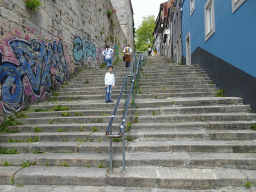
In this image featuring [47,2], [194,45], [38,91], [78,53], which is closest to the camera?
[38,91]

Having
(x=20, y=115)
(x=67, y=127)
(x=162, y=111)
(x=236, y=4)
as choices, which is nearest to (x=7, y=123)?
(x=20, y=115)

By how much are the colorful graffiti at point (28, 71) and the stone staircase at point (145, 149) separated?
571 millimetres

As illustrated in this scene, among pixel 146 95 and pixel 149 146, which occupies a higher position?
pixel 146 95

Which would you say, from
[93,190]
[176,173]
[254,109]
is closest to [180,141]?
[176,173]

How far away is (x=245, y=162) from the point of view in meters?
3.07

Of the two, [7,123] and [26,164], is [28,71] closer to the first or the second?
[7,123]

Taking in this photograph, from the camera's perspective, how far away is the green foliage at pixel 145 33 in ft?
132

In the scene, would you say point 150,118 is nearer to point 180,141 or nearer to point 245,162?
point 180,141

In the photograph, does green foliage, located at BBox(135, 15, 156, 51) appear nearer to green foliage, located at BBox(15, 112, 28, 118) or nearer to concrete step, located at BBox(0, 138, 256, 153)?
green foliage, located at BBox(15, 112, 28, 118)

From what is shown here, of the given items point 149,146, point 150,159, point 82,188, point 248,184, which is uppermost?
point 149,146

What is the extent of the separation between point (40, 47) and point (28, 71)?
1.12 meters

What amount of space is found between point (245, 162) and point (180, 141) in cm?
114

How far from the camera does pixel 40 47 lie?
19.9ft

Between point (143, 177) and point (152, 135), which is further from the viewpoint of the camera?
point (152, 135)
